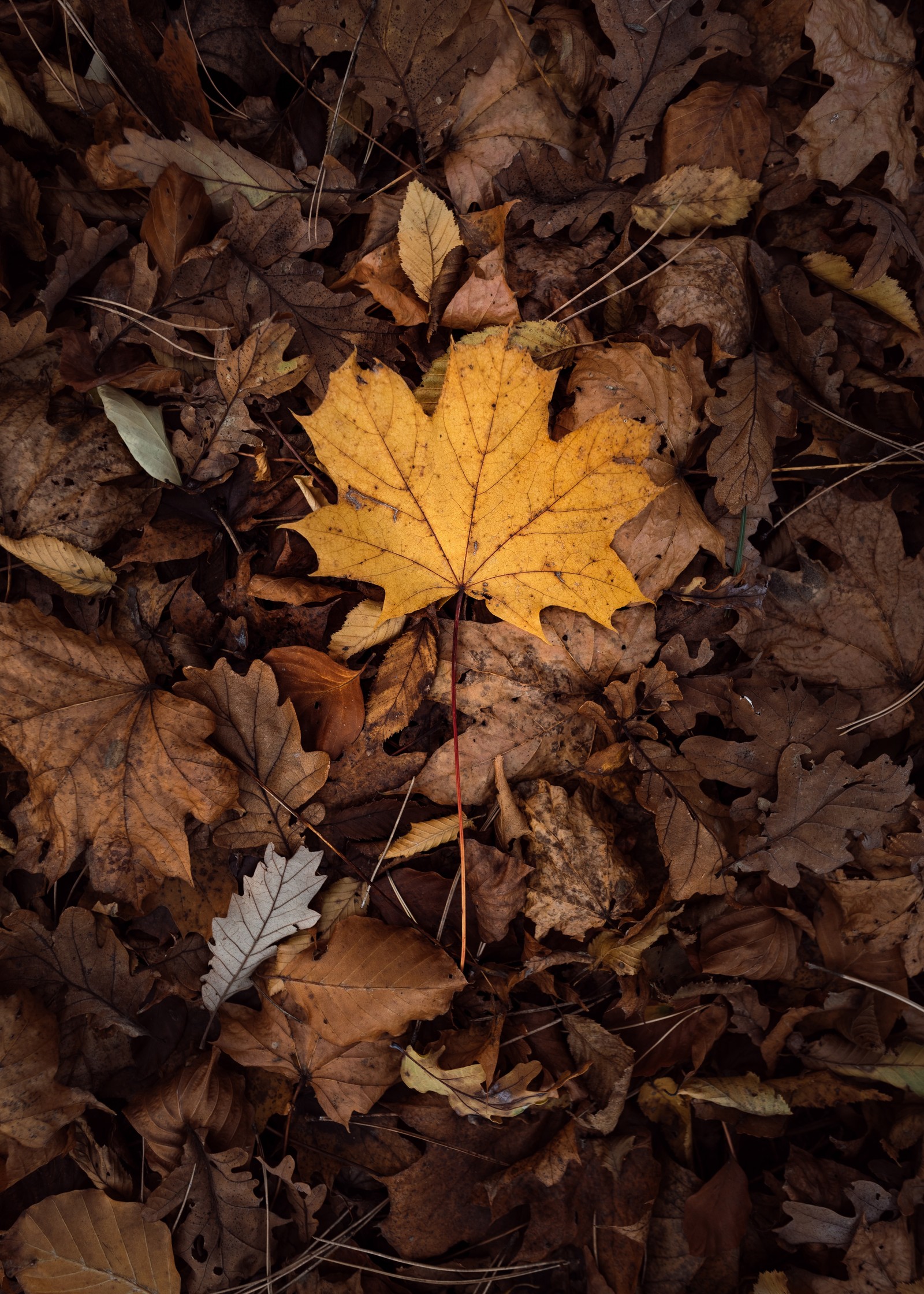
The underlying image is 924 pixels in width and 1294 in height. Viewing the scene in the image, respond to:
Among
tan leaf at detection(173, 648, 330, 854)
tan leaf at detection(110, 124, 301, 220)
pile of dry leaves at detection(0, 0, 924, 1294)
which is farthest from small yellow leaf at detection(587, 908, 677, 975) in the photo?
tan leaf at detection(110, 124, 301, 220)

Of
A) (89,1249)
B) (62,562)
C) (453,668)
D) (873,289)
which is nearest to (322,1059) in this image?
(89,1249)

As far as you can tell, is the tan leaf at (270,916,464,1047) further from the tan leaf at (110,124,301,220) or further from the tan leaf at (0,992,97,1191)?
the tan leaf at (110,124,301,220)

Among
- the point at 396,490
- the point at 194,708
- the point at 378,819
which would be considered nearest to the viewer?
the point at 396,490

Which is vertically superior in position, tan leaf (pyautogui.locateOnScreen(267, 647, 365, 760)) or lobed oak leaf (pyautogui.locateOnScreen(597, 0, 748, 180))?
lobed oak leaf (pyautogui.locateOnScreen(597, 0, 748, 180))

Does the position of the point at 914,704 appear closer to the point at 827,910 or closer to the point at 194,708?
the point at 827,910

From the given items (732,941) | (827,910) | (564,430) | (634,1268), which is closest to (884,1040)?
(827,910)

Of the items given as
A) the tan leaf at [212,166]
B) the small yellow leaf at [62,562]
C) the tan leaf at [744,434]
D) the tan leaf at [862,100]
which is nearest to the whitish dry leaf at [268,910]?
the small yellow leaf at [62,562]
